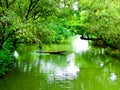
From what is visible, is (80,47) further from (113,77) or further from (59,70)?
(113,77)

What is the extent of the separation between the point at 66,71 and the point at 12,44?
12.5ft

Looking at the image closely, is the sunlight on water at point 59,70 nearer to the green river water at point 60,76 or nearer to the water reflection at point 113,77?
the green river water at point 60,76

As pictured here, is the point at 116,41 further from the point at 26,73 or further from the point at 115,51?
the point at 26,73

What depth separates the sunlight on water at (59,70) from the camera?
50.6 ft

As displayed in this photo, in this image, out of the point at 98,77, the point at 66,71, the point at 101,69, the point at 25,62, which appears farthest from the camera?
the point at 25,62

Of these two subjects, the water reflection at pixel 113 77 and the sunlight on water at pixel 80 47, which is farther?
the sunlight on water at pixel 80 47

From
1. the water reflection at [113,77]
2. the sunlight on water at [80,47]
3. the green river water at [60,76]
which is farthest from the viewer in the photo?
the sunlight on water at [80,47]

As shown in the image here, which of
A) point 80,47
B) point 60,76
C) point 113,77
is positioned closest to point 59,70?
point 60,76

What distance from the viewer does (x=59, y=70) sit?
1738 centimetres

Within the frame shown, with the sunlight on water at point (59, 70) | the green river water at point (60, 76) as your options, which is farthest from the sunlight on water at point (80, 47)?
the sunlight on water at point (59, 70)

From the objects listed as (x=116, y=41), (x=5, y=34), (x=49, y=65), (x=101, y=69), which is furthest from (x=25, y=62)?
(x=116, y=41)

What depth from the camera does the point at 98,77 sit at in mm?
15844

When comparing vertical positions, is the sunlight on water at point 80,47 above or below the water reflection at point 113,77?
above

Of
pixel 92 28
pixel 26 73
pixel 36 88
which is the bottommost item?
pixel 36 88
